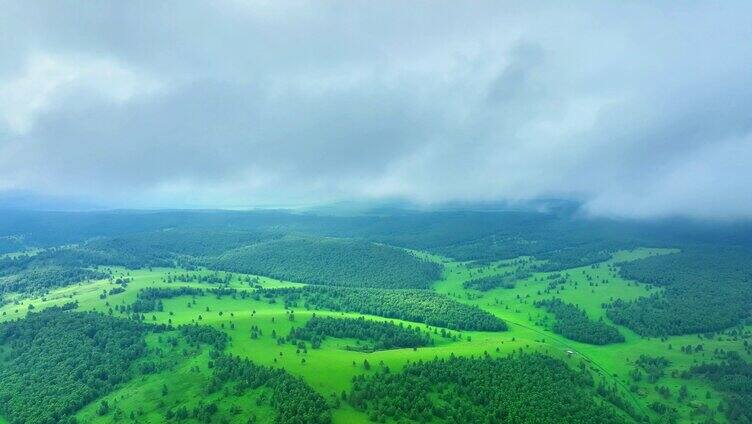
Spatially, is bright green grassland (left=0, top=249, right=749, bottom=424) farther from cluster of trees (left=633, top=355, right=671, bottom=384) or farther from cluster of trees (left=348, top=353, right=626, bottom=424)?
cluster of trees (left=348, top=353, right=626, bottom=424)

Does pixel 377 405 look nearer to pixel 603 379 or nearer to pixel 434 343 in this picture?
pixel 434 343

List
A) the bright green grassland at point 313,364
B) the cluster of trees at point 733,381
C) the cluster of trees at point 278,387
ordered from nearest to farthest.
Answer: the cluster of trees at point 278,387, the bright green grassland at point 313,364, the cluster of trees at point 733,381

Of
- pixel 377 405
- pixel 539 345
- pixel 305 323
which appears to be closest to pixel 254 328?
pixel 305 323

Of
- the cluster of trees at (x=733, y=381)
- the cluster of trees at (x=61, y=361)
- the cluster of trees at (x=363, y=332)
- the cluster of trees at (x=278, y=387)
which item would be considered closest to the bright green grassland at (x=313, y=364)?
the cluster of trees at (x=278, y=387)

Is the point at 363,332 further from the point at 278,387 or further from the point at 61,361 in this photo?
the point at 61,361

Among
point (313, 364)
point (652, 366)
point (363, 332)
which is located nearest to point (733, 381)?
point (652, 366)

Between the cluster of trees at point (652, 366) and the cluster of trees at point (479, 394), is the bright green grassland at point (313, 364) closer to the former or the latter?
the cluster of trees at point (652, 366)
